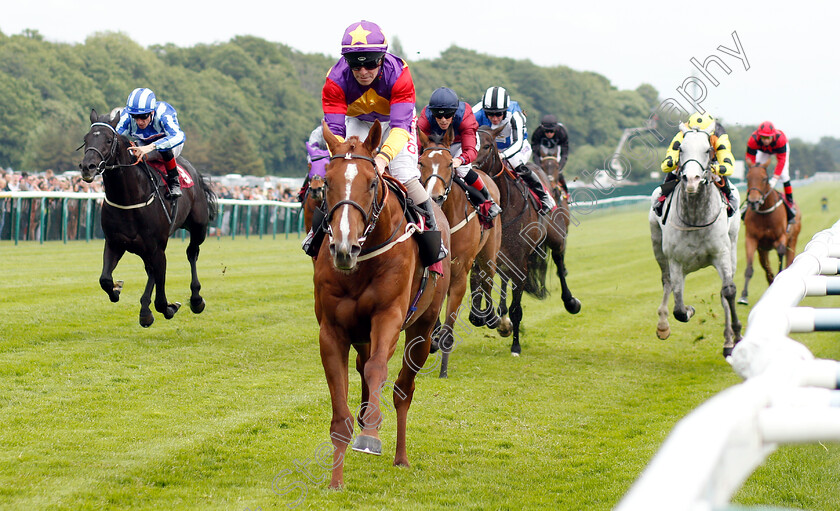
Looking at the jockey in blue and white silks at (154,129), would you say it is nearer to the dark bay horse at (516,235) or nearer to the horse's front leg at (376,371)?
the dark bay horse at (516,235)

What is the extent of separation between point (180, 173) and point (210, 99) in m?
50.7

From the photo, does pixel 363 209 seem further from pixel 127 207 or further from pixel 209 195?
pixel 209 195

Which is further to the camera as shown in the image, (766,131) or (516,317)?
(766,131)

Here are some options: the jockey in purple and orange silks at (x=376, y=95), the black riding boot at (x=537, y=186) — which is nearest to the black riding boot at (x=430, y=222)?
the jockey in purple and orange silks at (x=376, y=95)

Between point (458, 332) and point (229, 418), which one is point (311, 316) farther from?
point (229, 418)

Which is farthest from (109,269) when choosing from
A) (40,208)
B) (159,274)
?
(40,208)

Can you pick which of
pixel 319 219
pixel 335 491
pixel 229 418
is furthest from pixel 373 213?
pixel 229 418

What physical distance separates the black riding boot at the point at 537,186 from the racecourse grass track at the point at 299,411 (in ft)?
4.67

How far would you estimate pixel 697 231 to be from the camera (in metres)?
8.61

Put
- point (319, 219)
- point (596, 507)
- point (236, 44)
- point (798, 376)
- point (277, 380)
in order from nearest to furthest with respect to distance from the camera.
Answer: point (798, 376) → point (596, 507) → point (319, 219) → point (277, 380) → point (236, 44)

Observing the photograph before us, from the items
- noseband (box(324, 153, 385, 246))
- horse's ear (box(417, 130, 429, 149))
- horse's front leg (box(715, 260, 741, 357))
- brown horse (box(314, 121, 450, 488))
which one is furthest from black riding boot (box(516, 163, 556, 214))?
noseband (box(324, 153, 385, 246))

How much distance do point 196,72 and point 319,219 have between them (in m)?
62.7

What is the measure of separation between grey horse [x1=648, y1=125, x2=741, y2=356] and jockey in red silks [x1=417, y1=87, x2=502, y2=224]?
1.81 metres

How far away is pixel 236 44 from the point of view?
73.2 metres
